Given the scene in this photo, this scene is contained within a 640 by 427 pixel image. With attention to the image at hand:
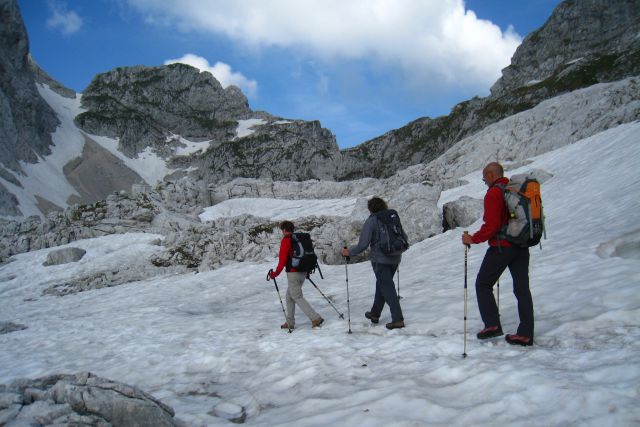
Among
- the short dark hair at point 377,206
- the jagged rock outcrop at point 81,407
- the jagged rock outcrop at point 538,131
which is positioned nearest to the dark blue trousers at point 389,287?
the short dark hair at point 377,206

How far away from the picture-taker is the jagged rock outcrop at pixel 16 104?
105625 millimetres

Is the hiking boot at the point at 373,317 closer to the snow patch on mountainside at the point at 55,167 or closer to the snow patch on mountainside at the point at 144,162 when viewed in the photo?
the snow patch on mountainside at the point at 55,167

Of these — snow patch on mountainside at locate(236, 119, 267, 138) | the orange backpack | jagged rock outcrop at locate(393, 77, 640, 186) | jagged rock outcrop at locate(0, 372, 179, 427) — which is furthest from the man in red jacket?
snow patch on mountainside at locate(236, 119, 267, 138)

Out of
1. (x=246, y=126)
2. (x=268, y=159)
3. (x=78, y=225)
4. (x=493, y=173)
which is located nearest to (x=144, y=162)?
(x=268, y=159)

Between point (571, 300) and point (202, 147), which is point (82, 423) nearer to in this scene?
point (571, 300)

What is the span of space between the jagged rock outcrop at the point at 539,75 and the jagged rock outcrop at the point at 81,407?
14636 cm

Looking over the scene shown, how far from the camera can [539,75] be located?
157375 mm

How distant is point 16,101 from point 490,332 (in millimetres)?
146620

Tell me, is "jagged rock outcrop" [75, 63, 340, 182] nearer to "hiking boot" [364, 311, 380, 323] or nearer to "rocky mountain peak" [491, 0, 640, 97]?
"rocky mountain peak" [491, 0, 640, 97]

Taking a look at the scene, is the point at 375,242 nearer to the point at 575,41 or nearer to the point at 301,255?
the point at 301,255

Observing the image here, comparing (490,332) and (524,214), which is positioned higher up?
(524,214)

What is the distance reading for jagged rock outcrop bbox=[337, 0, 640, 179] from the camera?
12838cm

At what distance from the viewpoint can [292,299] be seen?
10.5 meters

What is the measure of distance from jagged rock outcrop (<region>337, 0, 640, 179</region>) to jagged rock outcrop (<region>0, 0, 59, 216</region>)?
4153 inches
